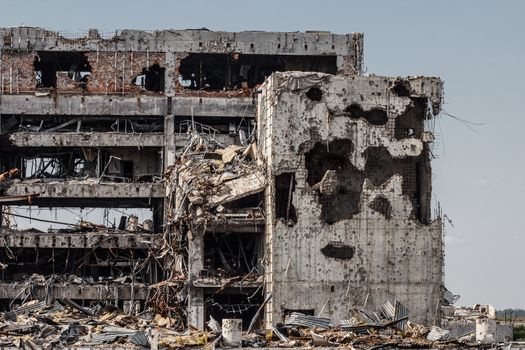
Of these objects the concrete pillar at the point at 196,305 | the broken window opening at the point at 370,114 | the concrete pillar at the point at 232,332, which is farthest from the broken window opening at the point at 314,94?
the concrete pillar at the point at 232,332

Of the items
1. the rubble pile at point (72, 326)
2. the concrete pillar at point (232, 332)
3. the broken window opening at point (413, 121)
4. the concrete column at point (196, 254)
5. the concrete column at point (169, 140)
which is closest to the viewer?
the concrete pillar at point (232, 332)

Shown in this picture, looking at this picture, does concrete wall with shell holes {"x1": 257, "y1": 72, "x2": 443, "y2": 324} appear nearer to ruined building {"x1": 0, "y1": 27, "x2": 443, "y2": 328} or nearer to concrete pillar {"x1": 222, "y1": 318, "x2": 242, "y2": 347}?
ruined building {"x1": 0, "y1": 27, "x2": 443, "y2": 328}

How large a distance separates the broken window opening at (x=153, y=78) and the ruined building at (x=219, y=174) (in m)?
0.10

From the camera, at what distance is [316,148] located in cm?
4181

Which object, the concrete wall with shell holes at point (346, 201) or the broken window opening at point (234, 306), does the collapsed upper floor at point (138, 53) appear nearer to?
the concrete wall with shell holes at point (346, 201)

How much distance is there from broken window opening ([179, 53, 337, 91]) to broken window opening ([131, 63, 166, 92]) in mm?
1031

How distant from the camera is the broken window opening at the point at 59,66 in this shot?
49.6 m

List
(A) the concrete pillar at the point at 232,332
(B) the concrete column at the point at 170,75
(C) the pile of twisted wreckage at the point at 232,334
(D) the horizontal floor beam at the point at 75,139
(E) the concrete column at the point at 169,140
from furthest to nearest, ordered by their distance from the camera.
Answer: (B) the concrete column at the point at 170,75
(E) the concrete column at the point at 169,140
(D) the horizontal floor beam at the point at 75,139
(C) the pile of twisted wreckage at the point at 232,334
(A) the concrete pillar at the point at 232,332

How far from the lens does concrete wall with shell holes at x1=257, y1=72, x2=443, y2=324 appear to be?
134ft

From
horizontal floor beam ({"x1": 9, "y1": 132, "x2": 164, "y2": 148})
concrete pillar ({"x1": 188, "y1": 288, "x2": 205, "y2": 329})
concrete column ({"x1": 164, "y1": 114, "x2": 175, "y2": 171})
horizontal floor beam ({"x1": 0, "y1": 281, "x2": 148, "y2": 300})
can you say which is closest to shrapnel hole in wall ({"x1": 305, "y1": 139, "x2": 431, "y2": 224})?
concrete pillar ({"x1": 188, "y1": 288, "x2": 205, "y2": 329})

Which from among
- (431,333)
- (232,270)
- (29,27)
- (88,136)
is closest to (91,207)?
(88,136)

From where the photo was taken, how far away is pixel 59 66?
51.3 meters

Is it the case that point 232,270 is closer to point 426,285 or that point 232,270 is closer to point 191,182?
point 191,182

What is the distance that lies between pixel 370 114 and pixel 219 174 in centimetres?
564
